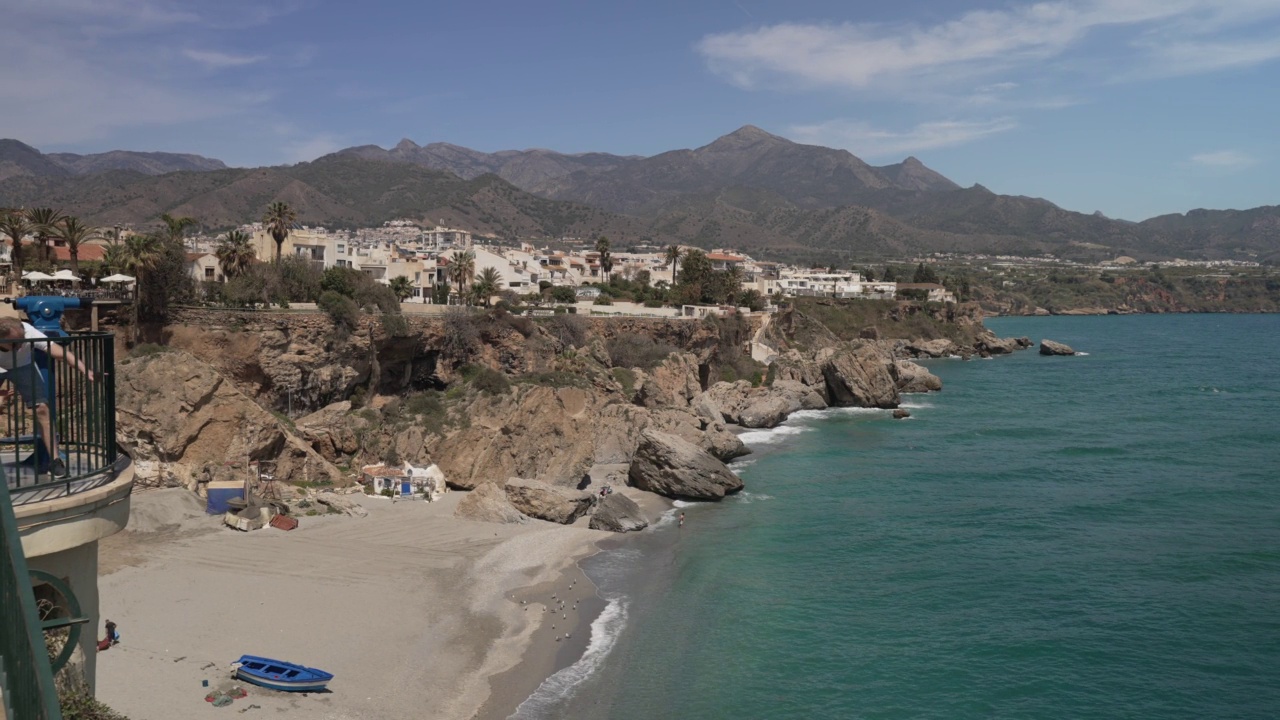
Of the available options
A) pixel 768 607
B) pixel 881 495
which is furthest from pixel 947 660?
pixel 881 495

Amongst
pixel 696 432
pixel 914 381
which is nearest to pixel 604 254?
pixel 914 381

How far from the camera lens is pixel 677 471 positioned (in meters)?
34.4

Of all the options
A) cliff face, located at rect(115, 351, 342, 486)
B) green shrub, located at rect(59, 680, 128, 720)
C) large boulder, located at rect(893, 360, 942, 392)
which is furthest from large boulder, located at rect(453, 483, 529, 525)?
large boulder, located at rect(893, 360, 942, 392)

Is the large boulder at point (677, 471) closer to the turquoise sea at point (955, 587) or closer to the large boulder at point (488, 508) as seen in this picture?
the turquoise sea at point (955, 587)

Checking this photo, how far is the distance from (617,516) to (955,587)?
10.9 metres

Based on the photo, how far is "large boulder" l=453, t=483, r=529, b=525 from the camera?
29.0m

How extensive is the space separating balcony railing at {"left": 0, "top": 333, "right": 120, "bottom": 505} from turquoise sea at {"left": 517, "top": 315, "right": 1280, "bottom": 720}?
13279 mm

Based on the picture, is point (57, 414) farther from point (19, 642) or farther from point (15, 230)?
point (15, 230)

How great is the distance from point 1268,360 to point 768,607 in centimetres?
9395

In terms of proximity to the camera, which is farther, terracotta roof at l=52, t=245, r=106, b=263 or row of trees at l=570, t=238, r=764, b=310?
row of trees at l=570, t=238, r=764, b=310

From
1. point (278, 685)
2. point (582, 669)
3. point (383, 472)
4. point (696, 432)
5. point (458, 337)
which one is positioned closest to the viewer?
point (278, 685)

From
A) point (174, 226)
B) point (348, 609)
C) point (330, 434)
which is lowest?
point (348, 609)

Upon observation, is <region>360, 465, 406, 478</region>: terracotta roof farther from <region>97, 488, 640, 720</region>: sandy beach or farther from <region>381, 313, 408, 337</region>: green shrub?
<region>381, 313, 408, 337</region>: green shrub

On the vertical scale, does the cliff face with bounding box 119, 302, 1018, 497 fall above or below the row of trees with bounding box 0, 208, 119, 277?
below
